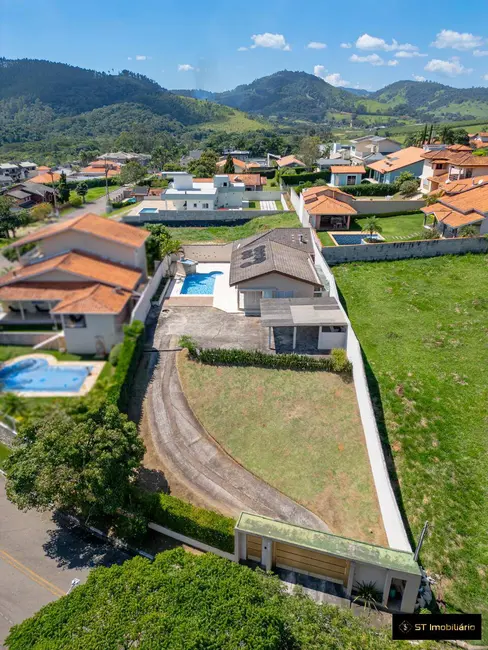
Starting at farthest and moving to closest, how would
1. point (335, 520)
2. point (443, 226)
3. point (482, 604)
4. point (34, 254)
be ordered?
point (443, 226) → point (335, 520) → point (482, 604) → point (34, 254)

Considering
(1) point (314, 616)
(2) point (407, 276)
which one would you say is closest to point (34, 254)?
(1) point (314, 616)

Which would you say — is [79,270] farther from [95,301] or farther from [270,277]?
[270,277]

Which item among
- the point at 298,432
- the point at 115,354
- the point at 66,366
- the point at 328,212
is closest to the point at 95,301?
the point at 115,354

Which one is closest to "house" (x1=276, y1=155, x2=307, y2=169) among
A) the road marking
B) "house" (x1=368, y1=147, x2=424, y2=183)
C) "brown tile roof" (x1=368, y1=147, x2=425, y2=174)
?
"house" (x1=368, y1=147, x2=424, y2=183)

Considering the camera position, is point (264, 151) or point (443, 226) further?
point (264, 151)

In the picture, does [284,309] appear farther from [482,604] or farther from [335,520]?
[482,604]

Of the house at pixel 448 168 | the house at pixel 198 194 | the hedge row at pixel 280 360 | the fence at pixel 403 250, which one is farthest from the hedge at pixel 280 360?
the house at pixel 448 168

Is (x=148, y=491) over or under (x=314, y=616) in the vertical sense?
under
